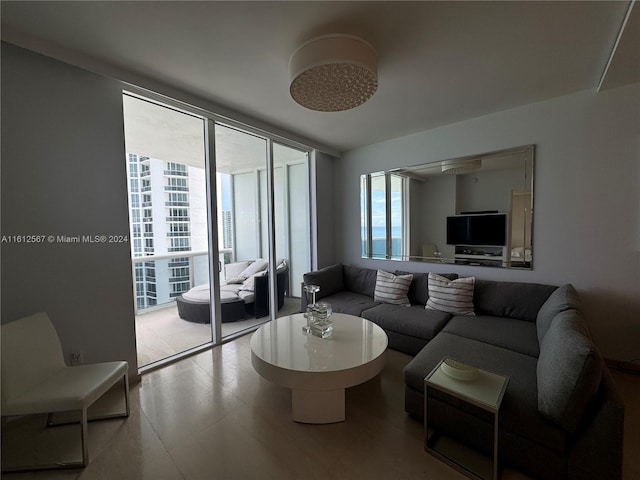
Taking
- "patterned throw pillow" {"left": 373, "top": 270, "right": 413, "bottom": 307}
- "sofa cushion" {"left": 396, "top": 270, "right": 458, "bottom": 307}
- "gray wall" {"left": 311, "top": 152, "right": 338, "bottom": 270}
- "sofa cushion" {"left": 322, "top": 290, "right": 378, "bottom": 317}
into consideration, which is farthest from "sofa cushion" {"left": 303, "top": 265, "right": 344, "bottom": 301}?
"sofa cushion" {"left": 396, "top": 270, "right": 458, "bottom": 307}

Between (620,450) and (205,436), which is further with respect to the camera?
(205,436)

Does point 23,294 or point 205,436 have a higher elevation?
point 23,294

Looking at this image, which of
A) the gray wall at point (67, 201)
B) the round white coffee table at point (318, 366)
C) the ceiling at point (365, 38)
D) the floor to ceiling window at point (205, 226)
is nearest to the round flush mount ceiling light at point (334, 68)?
the ceiling at point (365, 38)

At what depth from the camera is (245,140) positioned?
3494mm

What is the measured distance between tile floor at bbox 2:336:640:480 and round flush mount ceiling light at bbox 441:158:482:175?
2263mm

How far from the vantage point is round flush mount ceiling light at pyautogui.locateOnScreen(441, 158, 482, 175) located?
297 centimetres

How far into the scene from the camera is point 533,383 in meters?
1.47

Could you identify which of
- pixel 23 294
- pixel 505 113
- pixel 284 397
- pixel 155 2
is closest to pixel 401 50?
pixel 155 2

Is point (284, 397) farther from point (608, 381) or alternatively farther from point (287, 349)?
point (608, 381)

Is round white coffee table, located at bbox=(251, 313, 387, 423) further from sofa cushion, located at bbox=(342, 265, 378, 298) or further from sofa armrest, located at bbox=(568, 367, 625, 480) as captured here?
sofa cushion, located at bbox=(342, 265, 378, 298)

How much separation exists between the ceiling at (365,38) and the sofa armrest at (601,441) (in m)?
2.02

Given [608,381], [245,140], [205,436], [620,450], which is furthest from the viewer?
[245,140]

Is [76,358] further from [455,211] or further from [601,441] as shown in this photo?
[455,211]

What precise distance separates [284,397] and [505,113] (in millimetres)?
3444
